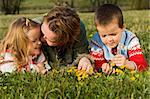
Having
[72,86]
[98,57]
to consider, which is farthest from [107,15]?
[72,86]

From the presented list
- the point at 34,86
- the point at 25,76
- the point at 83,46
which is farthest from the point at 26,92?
the point at 83,46

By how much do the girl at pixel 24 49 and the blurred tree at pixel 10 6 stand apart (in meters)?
34.0

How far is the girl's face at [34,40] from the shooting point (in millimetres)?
5512

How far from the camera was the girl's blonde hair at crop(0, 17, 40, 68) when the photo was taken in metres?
5.53

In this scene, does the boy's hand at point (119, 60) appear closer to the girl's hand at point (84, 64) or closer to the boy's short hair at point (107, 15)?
the girl's hand at point (84, 64)

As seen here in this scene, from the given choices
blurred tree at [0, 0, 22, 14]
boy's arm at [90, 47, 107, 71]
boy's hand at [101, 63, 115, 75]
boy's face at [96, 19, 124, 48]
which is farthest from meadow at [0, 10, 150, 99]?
blurred tree at [0, 0, 22, 14]

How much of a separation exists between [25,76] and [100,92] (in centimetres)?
79

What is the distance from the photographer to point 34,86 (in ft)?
12.7

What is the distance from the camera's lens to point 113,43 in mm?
5719

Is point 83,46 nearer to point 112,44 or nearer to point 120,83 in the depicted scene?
point 112,44

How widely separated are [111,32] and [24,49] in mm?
945

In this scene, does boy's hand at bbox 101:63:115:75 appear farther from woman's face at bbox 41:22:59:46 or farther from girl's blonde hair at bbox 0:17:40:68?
girl's blonde hair at bbox 0:17:40:68

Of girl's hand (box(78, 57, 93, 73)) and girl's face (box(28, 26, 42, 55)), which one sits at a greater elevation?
girl's face (box(28, 26, 42, 55))

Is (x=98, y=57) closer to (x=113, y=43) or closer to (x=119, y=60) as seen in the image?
(x=113, y=43)
